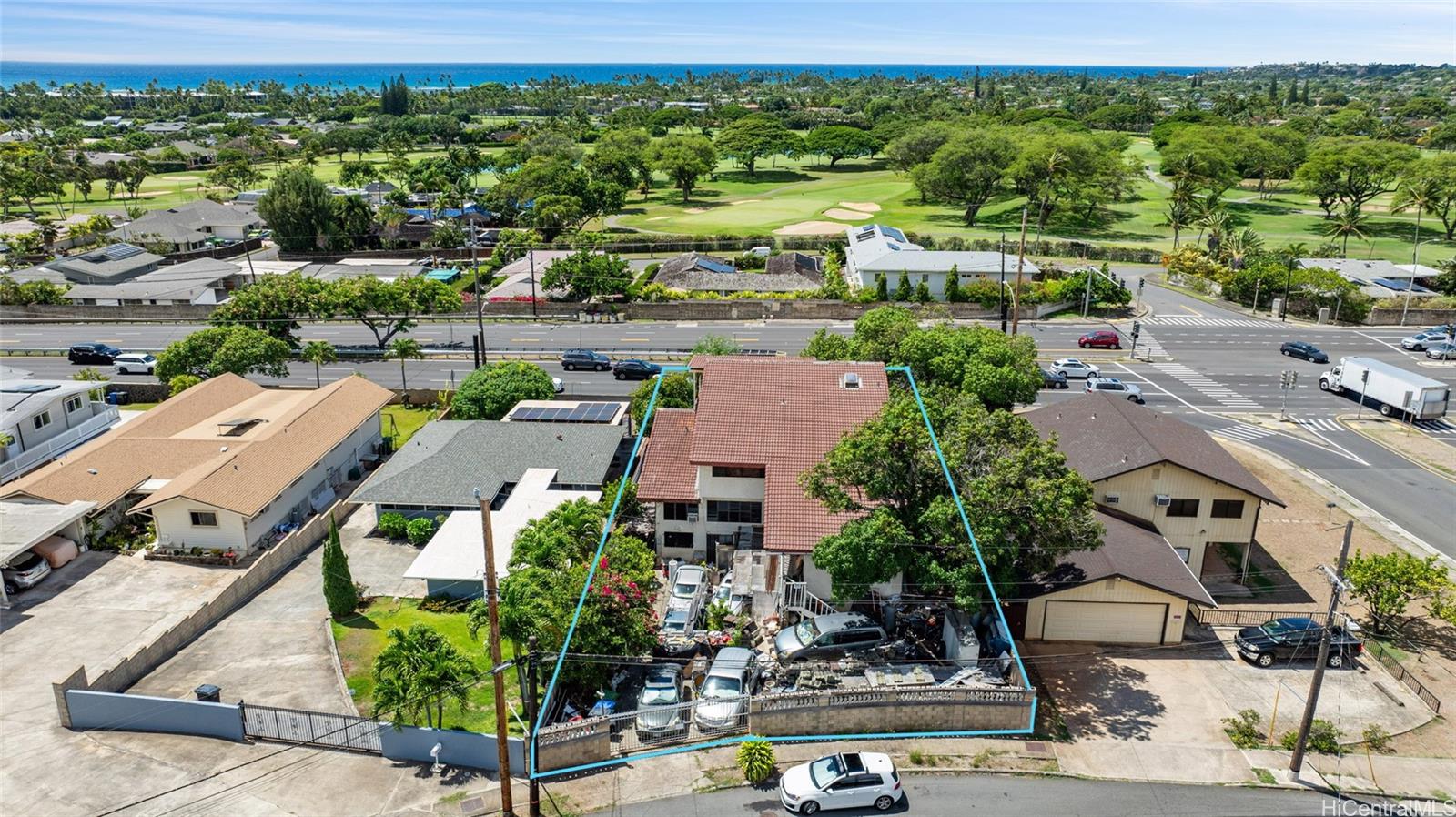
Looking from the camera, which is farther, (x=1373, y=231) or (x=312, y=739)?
(x=1373, y=231)

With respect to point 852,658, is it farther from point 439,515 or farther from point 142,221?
point 142,221

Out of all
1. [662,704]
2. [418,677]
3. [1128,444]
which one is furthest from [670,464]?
[1128,444]

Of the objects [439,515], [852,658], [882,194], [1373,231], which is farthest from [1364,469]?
[882,194]

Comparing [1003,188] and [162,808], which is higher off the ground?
[1003,188]

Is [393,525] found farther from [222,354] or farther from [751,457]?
[222,354]

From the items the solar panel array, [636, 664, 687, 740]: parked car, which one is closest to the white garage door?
[636, 664, 687, 740]: parked car

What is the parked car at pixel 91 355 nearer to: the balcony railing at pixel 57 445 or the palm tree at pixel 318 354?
the balcony railing at pixel 57 445

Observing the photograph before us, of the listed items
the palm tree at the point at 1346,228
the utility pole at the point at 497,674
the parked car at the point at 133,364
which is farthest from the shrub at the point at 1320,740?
the palm tree at the point at 1346,228
